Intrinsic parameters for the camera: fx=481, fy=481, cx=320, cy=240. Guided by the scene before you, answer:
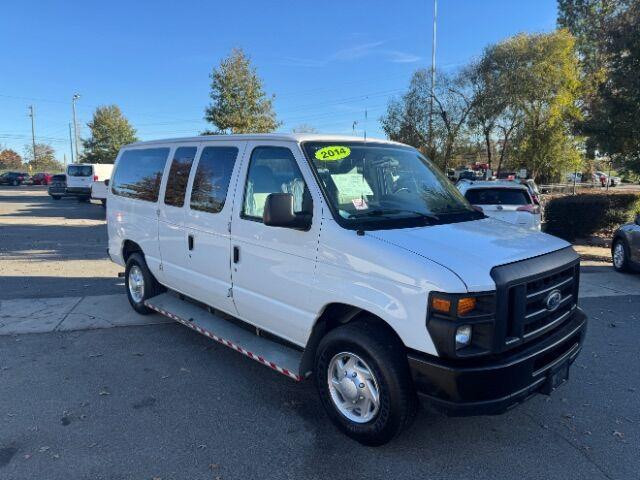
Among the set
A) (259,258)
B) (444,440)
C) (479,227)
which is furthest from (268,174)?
(444,440)

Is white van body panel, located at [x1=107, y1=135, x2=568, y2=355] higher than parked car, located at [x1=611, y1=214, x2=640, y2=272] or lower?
higher

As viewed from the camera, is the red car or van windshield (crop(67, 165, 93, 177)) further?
the red car

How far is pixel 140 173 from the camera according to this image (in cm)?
582

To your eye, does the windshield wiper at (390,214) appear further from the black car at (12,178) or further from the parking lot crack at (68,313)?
the black car at (12,178)

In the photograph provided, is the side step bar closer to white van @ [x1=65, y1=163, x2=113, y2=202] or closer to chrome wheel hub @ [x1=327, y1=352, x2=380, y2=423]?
chrome wheel hub @ [x1=327, y1=352, x2=380, y2=423]

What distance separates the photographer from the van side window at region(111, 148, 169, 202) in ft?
17.8

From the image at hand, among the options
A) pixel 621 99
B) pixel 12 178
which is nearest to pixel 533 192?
pixel 621 99

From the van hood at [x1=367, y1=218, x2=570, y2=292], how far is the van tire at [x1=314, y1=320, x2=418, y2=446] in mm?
630

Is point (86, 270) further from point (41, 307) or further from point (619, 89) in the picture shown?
point (619, 89)

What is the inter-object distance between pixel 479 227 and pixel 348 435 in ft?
6.00

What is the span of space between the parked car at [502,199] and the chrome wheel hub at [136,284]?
6.41 m

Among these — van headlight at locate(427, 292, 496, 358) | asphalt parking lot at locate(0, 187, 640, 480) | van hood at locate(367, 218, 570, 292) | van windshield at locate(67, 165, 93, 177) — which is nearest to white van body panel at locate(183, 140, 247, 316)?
asphalt parking lot at locate(0, 187, 640, 480)

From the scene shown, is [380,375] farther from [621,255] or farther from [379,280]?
[621,255]

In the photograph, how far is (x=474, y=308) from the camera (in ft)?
9.26
